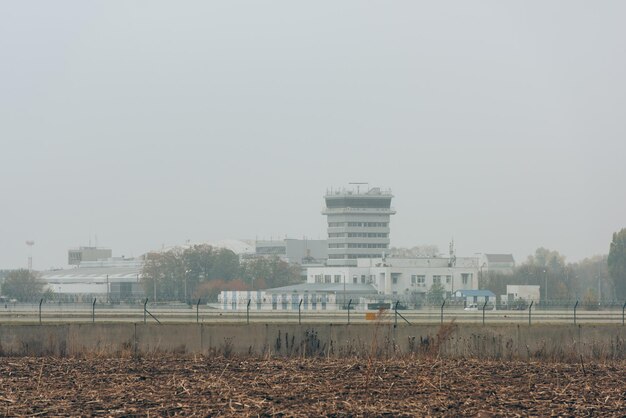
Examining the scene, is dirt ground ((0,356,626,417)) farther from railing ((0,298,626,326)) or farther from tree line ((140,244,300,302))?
tree line ((140,244,300,302))

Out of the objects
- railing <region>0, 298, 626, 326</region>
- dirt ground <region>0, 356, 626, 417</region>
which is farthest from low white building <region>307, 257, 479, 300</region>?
dirt ground <region>0, 356, 626, 417</region>

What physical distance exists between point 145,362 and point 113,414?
13.2 metres

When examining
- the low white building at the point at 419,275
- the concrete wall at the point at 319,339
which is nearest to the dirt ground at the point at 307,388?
the concrete wall at the point at 319,339

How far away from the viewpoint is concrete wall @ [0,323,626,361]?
4184cm

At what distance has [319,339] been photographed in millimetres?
42781

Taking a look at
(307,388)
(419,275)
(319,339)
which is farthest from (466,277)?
(307,388)

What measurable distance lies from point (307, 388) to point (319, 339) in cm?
1594

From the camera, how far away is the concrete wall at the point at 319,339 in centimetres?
4184

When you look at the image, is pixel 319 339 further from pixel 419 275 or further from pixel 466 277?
pixel 466 277

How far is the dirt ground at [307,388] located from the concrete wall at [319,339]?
5705 millimetres

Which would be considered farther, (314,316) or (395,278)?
(395,278)

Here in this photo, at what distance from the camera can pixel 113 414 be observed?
2220 cm

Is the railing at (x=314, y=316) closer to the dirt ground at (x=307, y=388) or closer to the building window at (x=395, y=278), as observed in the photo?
the dirt ground at (x=307, y=388)

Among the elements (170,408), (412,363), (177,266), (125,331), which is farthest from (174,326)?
(177,266)
